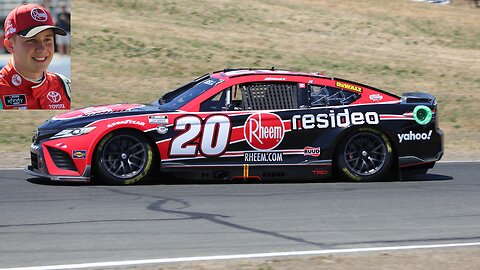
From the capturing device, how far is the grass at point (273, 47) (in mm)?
22062

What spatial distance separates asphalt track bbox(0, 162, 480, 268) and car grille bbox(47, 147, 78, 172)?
0.85 ft

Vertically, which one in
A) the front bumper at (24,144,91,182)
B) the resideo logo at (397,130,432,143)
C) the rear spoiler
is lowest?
the front bumper at (24,144,91,182)

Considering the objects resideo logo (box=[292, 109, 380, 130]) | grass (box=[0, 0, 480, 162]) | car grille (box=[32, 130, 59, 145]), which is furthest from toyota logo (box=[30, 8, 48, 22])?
resideo logo (box=[292, 109, 380, 130])

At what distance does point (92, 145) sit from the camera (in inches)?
430

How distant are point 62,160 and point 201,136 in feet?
5.45

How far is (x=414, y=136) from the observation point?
11.9m

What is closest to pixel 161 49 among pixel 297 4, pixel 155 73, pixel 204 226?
pixel 155 73

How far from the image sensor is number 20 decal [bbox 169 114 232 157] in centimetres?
1120

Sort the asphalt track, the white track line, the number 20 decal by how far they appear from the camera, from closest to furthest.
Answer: the white track line
the asphalt track
the number 20 decal

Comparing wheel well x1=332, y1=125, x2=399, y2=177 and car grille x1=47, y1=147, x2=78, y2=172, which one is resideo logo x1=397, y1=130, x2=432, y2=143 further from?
car grille x1=47, y1=147, x2=78, y2=172

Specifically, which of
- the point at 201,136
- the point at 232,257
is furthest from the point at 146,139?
the point at 232,257

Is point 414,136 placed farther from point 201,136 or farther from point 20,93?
point 20,93

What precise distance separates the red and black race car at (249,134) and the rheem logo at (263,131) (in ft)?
0.04

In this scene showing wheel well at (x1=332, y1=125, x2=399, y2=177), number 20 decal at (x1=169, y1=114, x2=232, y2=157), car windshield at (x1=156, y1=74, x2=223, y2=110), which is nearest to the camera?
number 20 decal at (x1=169, y1=114, x2=232, y2=157)
